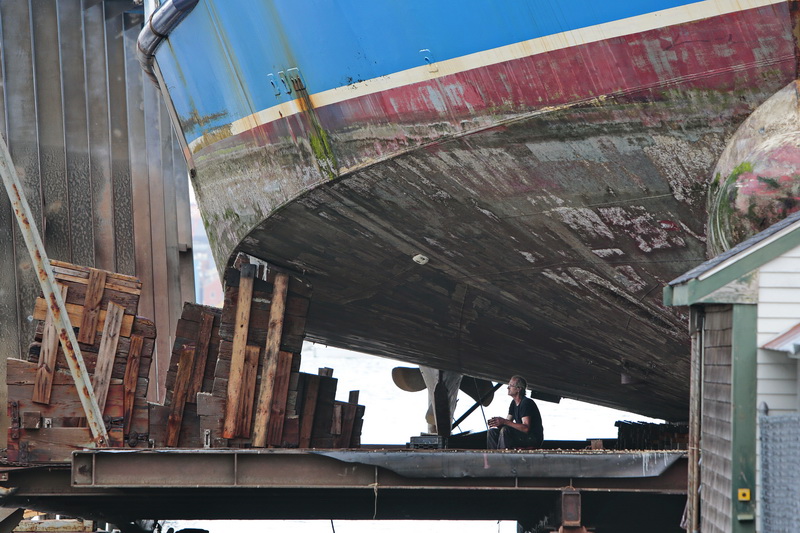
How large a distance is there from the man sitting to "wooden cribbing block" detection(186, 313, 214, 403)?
7.56 ft

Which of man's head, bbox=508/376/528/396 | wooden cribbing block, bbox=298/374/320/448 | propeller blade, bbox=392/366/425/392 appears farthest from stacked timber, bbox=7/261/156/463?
propeller blade, bbox=392/366/425/392

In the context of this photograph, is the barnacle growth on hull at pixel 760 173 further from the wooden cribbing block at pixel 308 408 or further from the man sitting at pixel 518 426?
the wooden cribbing block at pixel 308 408

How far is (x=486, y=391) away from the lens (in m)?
14.1

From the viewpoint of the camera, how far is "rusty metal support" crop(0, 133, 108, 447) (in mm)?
7688

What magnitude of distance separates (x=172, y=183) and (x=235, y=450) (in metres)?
5.60

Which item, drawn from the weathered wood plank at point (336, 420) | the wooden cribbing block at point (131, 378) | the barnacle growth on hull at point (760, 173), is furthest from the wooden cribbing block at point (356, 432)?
the barnacle growth on hull at point (760, 173)

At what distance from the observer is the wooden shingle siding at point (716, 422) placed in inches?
181

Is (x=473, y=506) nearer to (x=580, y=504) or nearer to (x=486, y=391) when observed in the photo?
(x=580, y=504)

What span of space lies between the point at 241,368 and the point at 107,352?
0.98 m

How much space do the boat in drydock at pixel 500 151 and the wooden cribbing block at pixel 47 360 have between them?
1512mm

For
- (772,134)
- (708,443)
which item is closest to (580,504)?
(708,443)

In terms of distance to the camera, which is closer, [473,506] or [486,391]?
[473,506]

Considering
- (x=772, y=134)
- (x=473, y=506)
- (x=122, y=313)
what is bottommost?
(x=473, y=506)

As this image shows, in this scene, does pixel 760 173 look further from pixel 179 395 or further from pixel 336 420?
pixel 336 420
